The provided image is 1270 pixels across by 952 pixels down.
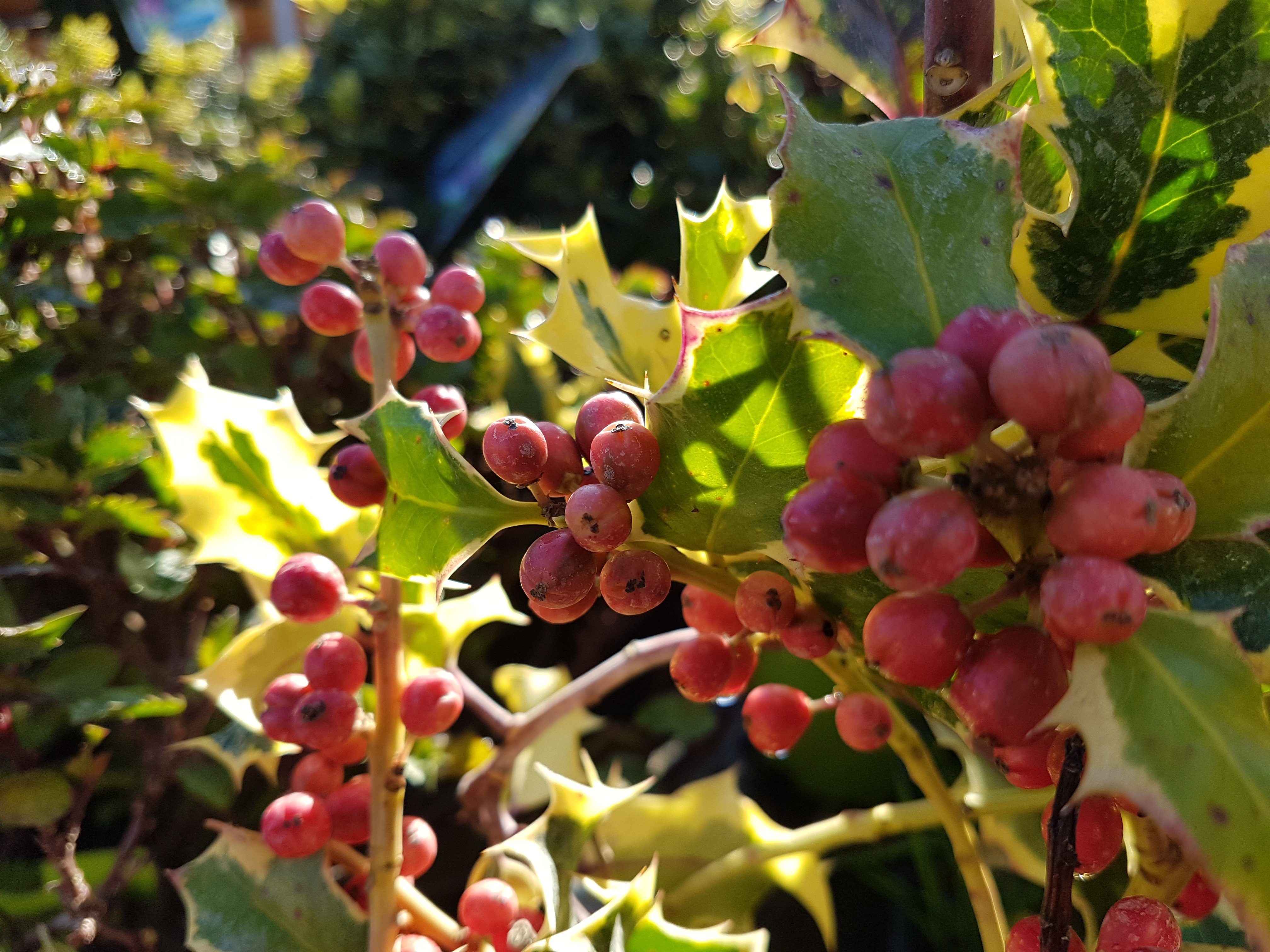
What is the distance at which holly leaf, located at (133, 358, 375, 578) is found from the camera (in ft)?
1.28

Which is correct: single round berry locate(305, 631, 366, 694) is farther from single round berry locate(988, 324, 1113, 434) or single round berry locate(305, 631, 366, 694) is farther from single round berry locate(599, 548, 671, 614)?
single round berry locate(988, 324, 1113, 434)

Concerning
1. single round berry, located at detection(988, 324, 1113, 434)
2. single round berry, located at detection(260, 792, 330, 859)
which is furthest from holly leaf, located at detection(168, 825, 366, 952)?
single round berry, located at detection(988, 324, 1113, 434)

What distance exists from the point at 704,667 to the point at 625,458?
112 mm

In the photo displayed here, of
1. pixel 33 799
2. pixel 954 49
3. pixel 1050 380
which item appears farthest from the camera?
pixel 33 799

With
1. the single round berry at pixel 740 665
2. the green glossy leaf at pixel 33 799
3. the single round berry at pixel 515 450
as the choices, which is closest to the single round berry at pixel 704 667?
the single round berry at pixel 740 665

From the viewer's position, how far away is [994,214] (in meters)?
0.22

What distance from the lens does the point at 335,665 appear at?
34cm

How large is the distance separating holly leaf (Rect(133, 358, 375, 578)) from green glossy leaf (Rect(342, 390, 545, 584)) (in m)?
0.13

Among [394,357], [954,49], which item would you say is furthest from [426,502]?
[954,49]

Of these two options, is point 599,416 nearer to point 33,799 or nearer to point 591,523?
point 591,523

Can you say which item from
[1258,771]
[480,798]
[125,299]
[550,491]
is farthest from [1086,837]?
[125,299]

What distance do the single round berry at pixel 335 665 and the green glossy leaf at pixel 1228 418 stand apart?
28cm

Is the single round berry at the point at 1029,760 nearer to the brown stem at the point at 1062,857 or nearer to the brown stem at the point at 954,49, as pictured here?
the brown stem at the point at 1062,857

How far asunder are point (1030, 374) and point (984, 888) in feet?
0.81
